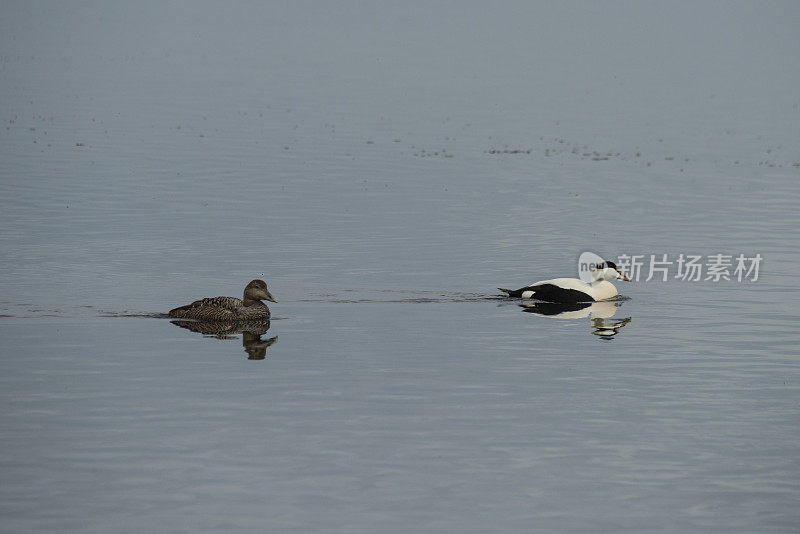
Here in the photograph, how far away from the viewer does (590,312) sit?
30500mm

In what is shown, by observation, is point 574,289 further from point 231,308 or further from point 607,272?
point 231,308

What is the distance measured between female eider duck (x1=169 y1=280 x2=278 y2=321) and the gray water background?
69 cm

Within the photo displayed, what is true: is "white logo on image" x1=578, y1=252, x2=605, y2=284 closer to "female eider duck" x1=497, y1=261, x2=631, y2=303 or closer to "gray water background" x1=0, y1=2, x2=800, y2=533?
"female eider duck" x1=497, y1=261, x2=631, y2=303

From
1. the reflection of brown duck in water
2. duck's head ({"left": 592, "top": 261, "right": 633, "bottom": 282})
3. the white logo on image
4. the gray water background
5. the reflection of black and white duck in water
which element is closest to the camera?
the gray water background

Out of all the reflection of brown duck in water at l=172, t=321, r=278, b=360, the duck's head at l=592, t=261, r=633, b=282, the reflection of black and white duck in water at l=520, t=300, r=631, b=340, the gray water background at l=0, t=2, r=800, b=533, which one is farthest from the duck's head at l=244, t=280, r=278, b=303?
the duck's head at l=592, t=261, r=633, b=282

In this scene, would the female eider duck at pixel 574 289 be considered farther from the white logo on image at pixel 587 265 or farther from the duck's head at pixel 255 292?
the duck's head at pixel 255 292

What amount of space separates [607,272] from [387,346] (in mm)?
8856

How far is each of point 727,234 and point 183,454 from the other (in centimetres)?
2881

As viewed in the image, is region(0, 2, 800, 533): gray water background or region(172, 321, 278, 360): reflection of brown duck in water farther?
region(172, 321, 278, 360): reflection of brown duck in water

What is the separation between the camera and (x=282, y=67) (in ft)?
474

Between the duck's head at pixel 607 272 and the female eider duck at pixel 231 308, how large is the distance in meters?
7.94

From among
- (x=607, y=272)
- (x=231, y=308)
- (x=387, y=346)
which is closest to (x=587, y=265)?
(x=607, y=272)

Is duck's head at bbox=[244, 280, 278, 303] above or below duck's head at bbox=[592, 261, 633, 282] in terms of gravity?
below

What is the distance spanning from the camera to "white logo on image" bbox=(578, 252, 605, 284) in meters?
32.9
